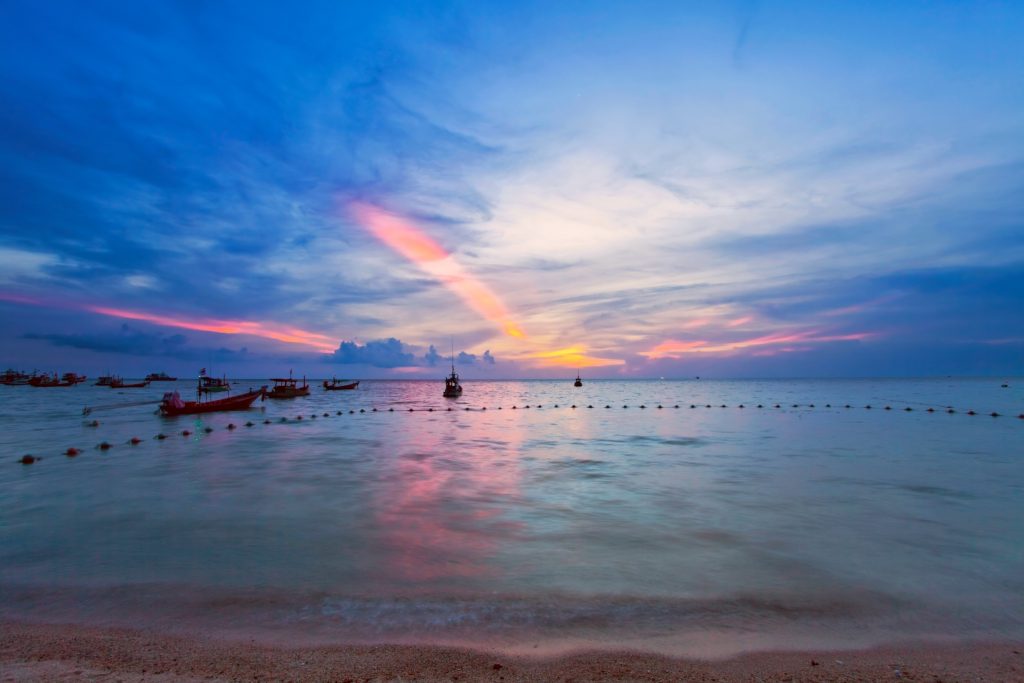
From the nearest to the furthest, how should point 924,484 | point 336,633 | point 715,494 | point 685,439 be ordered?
1. point 336,633
2. point 715,494
3. point 924,484
4. point 685,439

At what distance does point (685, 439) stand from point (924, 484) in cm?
1438

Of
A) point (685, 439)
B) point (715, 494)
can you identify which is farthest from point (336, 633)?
point (685, 439)

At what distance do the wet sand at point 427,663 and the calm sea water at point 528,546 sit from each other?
1.48ft

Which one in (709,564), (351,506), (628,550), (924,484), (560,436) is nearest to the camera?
(709,564)

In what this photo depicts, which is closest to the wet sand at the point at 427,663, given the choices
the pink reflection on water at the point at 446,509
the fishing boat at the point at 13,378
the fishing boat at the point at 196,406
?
the pink reflection on water at the point at 446,509

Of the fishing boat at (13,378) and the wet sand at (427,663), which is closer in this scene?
the wet sand at (427,663)

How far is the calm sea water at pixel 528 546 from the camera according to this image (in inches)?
270

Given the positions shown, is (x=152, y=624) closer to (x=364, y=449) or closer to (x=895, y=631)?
(x=895, y=631)

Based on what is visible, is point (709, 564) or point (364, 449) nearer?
point (709, 564)

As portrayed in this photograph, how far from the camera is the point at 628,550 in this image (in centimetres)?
1019

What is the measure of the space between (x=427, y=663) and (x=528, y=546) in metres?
5.25

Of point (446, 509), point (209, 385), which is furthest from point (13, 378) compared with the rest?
point (446, 509)

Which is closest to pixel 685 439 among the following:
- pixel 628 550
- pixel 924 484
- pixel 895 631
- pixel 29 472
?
pixel 924 484

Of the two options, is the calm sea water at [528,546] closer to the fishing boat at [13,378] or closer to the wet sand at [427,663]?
the wet sand at [427,663]
